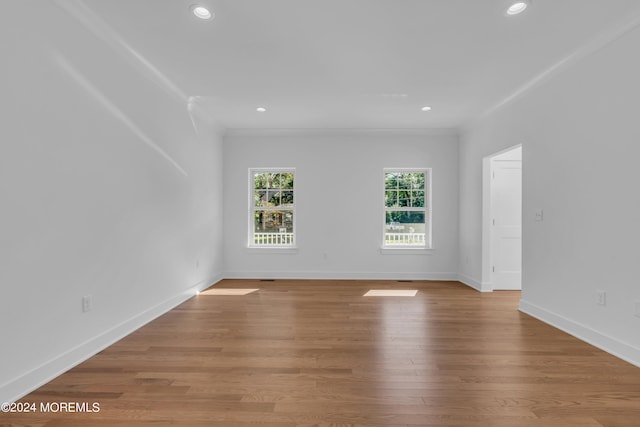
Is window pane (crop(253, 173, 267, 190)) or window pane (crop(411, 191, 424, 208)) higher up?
window pane (crop(253, 173, 267, 190))

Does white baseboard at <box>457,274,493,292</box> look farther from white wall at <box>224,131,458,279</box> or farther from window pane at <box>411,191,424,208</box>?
window pane at <box>411,191,424,208</box>

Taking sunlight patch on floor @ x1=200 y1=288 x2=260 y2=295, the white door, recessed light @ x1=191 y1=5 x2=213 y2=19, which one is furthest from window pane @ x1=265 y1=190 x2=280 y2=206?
recessed light @ x1=191 y1=5 x2=213 y2=19

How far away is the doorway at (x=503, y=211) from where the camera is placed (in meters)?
4.88

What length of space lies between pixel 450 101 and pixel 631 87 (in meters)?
1.95

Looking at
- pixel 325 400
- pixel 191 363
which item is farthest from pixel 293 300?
pixel 325 400

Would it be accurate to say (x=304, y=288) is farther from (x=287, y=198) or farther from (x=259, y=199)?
(x=259, y=199)

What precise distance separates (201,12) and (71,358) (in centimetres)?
272

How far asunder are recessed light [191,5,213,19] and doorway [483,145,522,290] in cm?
416

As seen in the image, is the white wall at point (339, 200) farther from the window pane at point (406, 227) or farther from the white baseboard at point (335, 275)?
the window pane at point (406, 227)

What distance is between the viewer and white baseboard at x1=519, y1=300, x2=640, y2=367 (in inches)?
99.6

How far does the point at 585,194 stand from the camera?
2992 mm

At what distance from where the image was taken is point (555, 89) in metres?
3.37

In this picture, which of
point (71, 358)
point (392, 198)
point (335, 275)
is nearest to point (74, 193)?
point (71, 358)

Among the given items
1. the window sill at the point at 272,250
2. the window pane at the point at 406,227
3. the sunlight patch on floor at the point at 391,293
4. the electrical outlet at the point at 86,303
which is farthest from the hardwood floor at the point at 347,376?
the window pane at the point at 406,227
